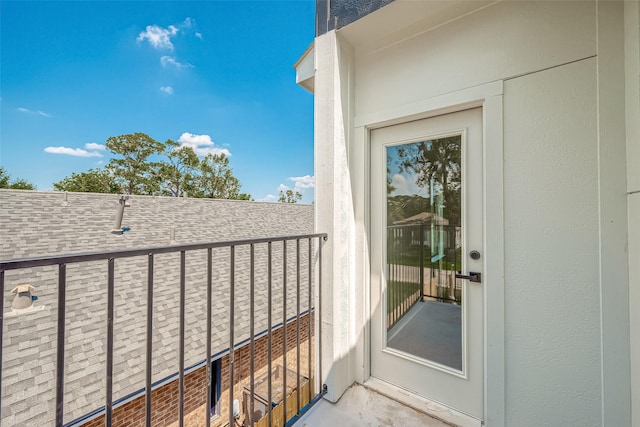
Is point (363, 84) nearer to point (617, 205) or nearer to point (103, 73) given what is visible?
point (617, 205)

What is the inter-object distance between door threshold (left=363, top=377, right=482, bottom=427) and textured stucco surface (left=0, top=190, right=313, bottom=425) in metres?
2.69

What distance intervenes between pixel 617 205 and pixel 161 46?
27343 mm

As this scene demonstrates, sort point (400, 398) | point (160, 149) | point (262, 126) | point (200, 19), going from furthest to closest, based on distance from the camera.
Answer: point (262, 126) < point (160, 149) < point (200, 19) < point (400, 398)

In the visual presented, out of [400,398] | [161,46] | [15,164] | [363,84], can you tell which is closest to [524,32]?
[363,84]

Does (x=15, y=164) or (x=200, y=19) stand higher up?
(x=200, y=19)

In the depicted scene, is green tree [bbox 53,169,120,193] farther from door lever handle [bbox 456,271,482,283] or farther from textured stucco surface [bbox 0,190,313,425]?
door lever handle [bbox 456,271,482,283]

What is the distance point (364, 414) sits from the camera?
1657mm

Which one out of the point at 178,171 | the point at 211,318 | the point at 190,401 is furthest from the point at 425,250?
the point at 178,171

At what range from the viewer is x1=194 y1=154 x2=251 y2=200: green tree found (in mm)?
23562

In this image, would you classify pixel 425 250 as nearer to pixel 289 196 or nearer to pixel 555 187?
pixel 555 187

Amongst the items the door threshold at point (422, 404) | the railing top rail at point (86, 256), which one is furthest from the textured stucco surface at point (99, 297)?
the railing top rail at point (86, 256)

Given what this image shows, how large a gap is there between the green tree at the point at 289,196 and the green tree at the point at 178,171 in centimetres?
968

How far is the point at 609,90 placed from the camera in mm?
1189

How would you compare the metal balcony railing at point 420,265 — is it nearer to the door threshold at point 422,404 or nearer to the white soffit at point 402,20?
the door threshold at point 422,404
